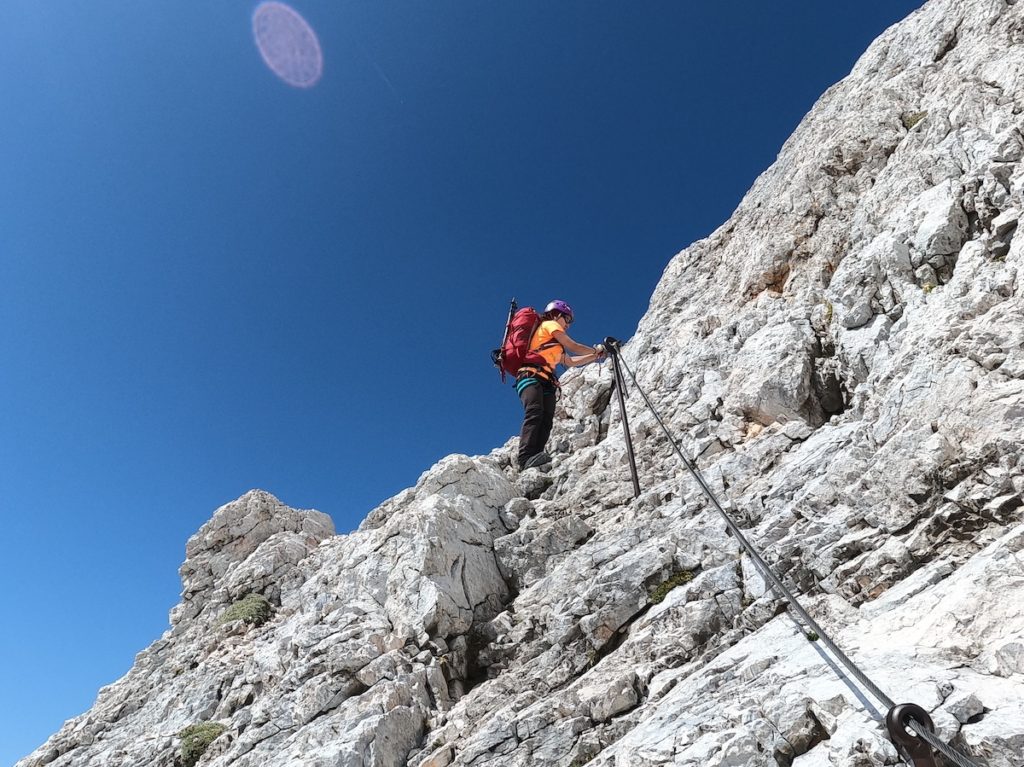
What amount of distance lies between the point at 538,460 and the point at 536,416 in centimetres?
128

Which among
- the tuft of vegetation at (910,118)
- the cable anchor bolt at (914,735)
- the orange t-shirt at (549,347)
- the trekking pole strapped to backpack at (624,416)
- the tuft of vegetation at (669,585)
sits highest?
the orange t-shirt at (549,347)

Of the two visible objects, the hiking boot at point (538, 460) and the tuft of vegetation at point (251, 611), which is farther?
the tuft of vegetation at point (251, 611)

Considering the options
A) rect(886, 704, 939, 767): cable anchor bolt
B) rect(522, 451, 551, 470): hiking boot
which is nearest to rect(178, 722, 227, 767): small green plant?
rect(522, 451, 551, 470): hiking boot

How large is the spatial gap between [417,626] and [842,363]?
9398mm

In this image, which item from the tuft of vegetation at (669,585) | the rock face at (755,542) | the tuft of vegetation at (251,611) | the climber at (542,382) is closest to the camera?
the rock face at (755,542)

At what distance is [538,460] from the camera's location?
1579 centimetres

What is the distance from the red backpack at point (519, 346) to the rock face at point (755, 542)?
8.53ft

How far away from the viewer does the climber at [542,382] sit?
50.6 feet

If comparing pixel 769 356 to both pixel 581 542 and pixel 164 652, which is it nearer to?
pixel 581 542

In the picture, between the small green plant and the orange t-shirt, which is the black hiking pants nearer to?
the orange t-shirt

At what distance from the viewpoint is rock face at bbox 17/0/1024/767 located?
5770 millimetres

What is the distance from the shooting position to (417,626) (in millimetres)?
10953

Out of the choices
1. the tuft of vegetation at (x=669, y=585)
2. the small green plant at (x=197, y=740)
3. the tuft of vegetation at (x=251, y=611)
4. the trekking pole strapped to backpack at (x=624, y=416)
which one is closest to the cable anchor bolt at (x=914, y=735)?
the tuft of vegetation at (x=669, y=585)

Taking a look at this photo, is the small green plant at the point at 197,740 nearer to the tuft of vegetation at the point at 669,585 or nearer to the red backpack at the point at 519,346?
the tuft of vegetation at the point at 669,585
